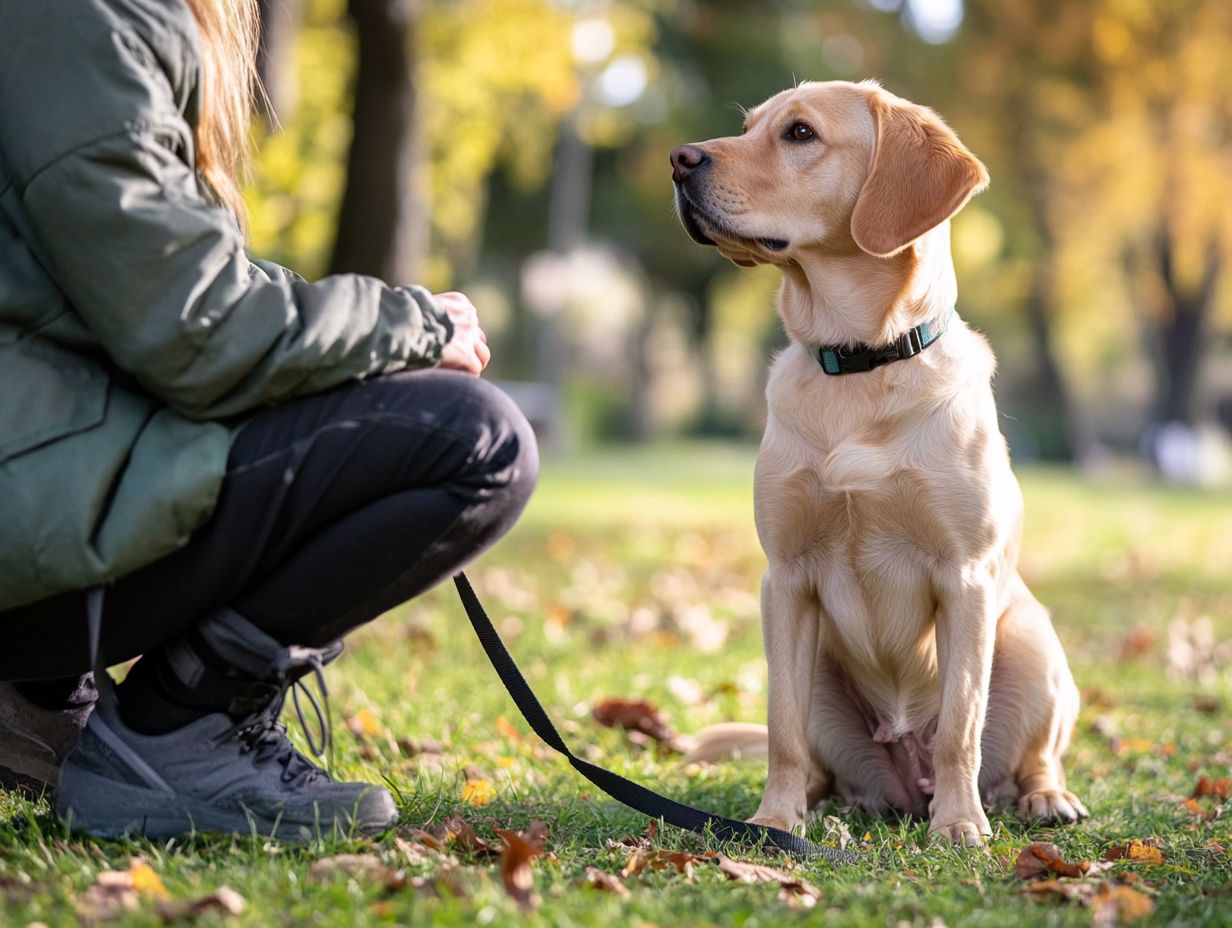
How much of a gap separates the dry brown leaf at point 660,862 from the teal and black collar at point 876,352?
126cm

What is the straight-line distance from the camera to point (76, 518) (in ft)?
7.48

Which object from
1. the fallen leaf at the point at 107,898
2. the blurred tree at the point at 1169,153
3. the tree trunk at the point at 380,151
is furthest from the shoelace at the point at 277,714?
the blurred tree at the point at 1169,153

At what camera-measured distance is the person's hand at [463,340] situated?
8.99ft

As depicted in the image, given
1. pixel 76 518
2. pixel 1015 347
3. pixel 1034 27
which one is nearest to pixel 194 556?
pixel 76 518

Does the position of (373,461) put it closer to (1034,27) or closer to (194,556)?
(194,556)

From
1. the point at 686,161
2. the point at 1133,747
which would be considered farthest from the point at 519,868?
the point at 1133,747

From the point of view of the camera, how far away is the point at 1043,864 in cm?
272

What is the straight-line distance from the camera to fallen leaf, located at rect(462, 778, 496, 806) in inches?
124

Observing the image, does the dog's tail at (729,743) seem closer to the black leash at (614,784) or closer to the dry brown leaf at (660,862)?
the black leash at (614,784)

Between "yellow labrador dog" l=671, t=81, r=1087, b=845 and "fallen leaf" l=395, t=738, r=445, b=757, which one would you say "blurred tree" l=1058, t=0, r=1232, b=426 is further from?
"fallen leaf" l=395, t=738, r=445, b=757

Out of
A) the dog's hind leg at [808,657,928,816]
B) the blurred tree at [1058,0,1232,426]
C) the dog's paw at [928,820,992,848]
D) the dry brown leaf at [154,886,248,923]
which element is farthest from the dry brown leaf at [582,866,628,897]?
the blurred tree at [1058,0,1232,426]

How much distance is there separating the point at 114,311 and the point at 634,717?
240 cm

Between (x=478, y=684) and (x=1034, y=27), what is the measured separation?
682 inches

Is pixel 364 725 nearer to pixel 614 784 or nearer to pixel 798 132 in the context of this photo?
pixel 614 784
